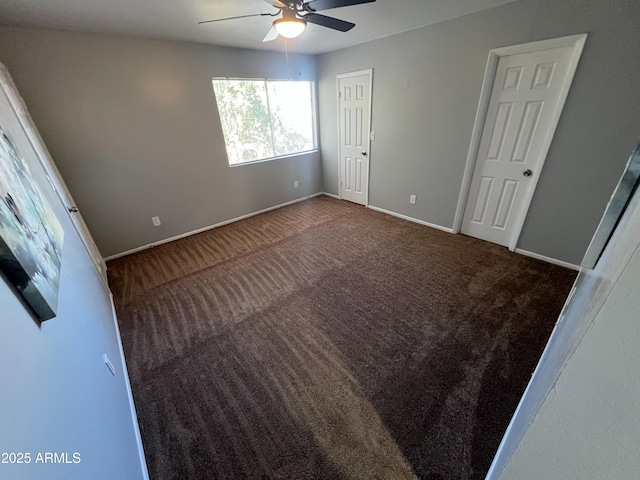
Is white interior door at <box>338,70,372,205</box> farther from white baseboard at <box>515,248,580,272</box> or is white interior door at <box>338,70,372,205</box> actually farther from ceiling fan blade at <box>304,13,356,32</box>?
white baseboard at <box>515,248,580,272</box>

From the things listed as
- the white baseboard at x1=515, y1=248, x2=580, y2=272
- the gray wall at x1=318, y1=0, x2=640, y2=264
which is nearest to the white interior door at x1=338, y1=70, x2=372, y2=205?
the gray wall at x1=318, y1=0, x2=640, y2=264

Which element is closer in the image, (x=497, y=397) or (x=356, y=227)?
(x=497, y=397)

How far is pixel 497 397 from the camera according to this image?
4.90 ft

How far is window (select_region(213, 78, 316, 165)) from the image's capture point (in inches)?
141

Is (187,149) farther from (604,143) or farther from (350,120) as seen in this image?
(604,143)

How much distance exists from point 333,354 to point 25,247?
1633mm

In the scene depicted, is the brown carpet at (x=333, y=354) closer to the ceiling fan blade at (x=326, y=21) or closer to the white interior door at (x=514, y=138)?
the white interior door at (x=514, y=138)

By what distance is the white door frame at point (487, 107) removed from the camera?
82.8 inches

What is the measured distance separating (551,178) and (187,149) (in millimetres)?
4130

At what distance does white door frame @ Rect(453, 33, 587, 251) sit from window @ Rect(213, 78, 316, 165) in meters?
2.67

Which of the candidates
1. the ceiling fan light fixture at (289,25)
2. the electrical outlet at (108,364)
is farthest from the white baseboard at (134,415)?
the ceiling fan light fixture at (289,25)

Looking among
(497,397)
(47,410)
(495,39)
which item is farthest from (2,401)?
(495,39)

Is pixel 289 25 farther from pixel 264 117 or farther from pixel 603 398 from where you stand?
→ pixel 603 398

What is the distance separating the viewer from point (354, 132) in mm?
4059
